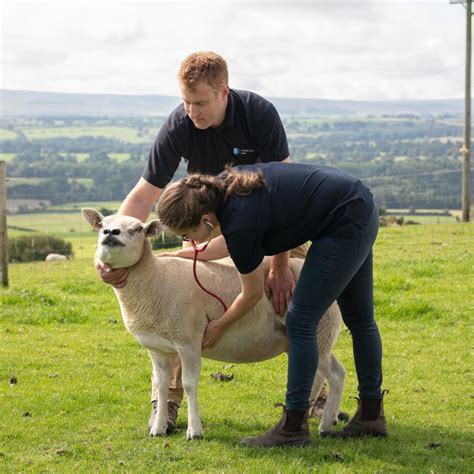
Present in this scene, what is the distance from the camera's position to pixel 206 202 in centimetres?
606

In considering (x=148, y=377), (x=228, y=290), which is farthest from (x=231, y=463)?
(x=148, y=377)

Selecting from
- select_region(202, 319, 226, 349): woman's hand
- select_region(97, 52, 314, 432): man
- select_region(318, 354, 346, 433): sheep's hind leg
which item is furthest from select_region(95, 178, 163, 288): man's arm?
select_region(318, 354, 346, 433): sheep's hind leg

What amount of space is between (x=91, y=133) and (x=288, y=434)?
172m

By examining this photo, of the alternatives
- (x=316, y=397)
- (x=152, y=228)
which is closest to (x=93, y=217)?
(x=152, y=228)

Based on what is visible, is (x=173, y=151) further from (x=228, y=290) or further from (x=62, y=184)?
(x=62, y=184)

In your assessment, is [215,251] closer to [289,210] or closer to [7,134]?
[289,210]

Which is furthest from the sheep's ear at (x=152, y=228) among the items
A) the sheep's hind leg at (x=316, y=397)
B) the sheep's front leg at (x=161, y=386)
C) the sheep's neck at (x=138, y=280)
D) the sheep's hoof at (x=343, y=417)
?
the sheep's hoof at (x=343, y=417)

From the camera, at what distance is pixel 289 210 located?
6238 millimetres

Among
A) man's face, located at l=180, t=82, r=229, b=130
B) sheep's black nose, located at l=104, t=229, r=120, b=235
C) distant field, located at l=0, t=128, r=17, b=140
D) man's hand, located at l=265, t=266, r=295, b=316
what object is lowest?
man's hand, located at l=265, t=266, r=295, b=316

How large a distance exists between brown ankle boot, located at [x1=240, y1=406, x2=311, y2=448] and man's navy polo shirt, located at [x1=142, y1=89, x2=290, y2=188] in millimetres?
2045

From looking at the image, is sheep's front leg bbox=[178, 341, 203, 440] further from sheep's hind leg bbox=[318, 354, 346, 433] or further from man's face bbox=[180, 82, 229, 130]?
man's face bbox=[180, 82, 229, 130]

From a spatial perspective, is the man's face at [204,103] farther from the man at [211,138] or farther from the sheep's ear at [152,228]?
the sheep's ear at [152,228]

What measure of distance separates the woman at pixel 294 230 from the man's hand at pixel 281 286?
462 mm

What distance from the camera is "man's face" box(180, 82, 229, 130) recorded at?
22.0 ft
